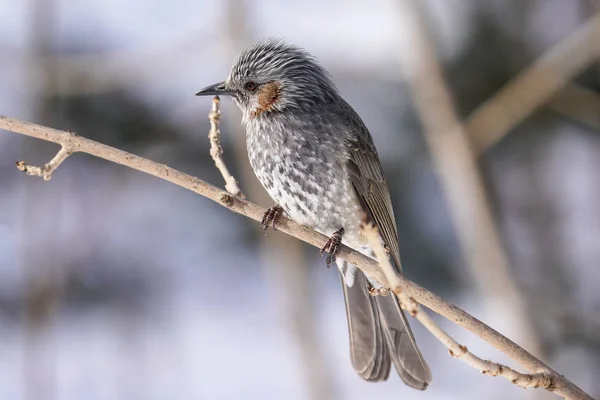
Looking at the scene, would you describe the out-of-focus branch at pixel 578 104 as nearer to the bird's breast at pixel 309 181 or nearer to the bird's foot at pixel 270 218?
the bird's breast at pixel 309 181

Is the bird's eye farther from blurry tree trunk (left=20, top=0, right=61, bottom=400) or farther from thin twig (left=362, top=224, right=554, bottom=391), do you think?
blurry tree trunk (left=20, top=0, right=61, bottom=400)

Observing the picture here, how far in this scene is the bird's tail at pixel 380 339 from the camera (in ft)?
11.8

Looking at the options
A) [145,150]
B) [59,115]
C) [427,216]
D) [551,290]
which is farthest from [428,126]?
[59,115]

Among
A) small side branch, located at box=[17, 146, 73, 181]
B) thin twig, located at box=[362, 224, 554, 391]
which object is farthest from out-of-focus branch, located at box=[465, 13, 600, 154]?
small side branch, located at box=[17, 146, 73, 181]

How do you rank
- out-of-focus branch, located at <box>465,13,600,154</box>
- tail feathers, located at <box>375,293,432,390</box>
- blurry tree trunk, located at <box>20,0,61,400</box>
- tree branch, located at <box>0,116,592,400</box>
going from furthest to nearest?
out-of-focus branch, located at <box>465,13,600,154</box>, blurry tree trunk, located at <box>20,0,61,400</box>, tail feathers, located at <box>375,293,432,390</box>, tree branch, located at <box>0,116,592,400</box>

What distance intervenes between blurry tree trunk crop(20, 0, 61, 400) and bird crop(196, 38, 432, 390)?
203 centimetres

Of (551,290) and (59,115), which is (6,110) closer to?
(59,115)

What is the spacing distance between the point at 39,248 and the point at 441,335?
12.7ft

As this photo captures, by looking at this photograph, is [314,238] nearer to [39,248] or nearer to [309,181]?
[309,181]

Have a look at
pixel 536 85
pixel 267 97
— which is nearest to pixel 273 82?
pixel 267 97

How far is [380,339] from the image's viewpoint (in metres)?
3.86

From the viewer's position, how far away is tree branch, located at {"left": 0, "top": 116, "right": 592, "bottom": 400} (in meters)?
2.48

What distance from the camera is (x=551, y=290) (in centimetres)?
589

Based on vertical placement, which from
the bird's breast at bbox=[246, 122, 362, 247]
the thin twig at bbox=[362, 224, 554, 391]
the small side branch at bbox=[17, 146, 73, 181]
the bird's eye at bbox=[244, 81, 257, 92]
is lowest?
the thin twig at bbox=[362, 224, 554, 391]
